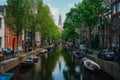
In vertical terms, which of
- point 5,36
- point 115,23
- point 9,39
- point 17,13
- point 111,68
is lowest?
point 111,68

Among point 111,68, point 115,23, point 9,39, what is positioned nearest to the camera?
point 111,68

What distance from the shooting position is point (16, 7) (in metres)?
56.2

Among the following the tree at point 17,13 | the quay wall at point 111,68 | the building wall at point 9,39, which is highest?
the tree at point 17,13

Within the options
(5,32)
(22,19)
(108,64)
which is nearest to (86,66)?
(108,64)

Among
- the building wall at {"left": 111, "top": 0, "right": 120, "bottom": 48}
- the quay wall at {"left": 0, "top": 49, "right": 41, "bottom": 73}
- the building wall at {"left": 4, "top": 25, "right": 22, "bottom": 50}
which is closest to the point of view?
the quay wall at {"left": 0, "top": 49, "right": 41, "bottom": 73}

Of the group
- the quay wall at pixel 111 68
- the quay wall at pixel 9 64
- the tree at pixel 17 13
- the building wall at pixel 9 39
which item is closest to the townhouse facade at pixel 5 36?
the building wall at pixel 9 39

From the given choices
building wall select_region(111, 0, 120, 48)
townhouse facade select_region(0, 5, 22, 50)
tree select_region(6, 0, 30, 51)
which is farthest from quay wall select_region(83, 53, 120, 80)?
building wall select_region(111, 0, 120, 48)

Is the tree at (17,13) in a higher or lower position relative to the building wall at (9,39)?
higher

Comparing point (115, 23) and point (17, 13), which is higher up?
point (17, 13)

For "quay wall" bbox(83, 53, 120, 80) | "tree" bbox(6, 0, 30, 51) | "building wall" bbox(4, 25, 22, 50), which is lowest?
"quay wall" bbox(83, 53, 120, 80)

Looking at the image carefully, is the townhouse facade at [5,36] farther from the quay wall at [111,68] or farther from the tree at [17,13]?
the quay wall at [111,68]

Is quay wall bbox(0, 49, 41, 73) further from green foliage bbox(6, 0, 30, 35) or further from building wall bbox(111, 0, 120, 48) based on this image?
building wall bbox(111, 0, 120, 48)

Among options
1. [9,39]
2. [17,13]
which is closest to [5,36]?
[9,39]

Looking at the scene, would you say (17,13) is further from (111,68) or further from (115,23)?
(115,23)
